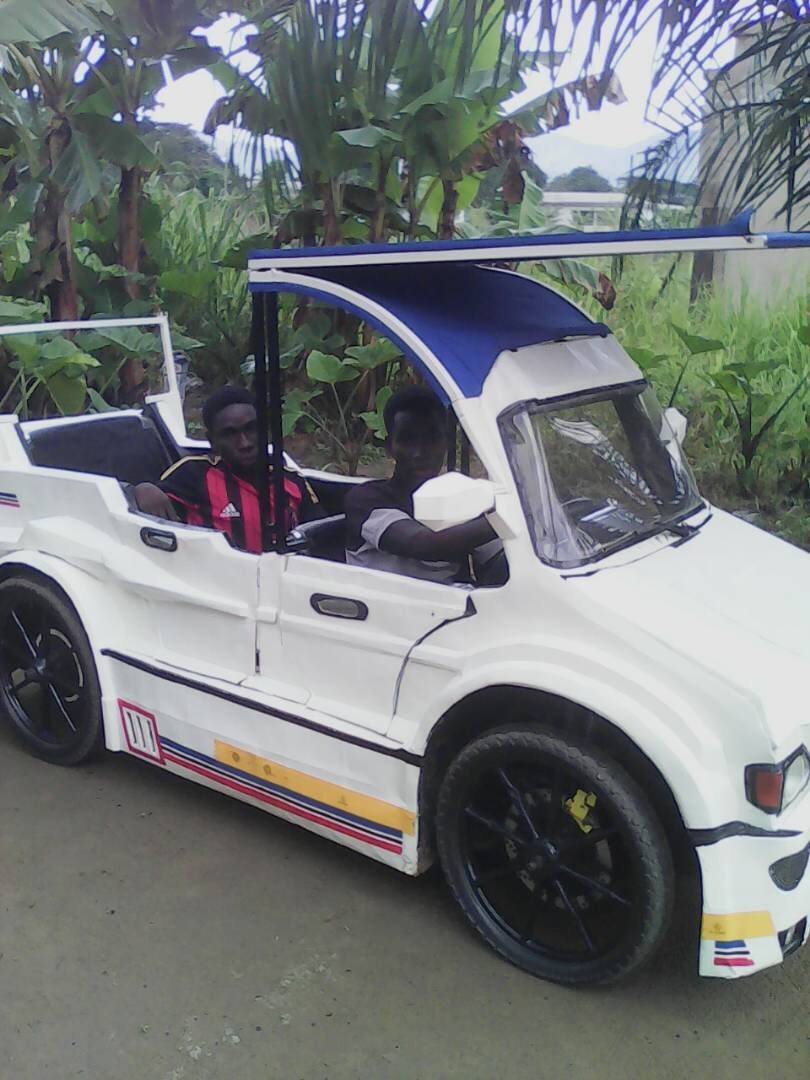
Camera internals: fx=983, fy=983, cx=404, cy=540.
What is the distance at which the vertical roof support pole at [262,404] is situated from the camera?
3.14m

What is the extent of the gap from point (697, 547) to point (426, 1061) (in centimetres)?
163

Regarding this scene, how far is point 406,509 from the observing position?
331cm

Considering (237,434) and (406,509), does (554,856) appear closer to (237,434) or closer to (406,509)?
(406,509)

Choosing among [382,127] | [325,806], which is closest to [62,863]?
[325,806]

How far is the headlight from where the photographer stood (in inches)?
91.4

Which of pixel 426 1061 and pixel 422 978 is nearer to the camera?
pixel 426 1061

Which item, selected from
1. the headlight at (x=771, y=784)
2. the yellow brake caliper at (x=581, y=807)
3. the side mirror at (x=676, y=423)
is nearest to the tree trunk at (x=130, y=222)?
the side mirror at (x=676, y=423)

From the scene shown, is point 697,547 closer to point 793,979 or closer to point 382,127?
point 793,979

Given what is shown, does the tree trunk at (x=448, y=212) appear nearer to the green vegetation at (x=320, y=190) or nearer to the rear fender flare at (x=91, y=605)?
the green vegetation at (x=320, y=190)

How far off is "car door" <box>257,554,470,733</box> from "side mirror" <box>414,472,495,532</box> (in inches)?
13.7

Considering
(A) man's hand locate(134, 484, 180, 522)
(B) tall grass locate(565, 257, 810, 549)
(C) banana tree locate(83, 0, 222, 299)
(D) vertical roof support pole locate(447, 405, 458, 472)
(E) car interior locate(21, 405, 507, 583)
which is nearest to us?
(D) vertical roof support pole locate(447, 405, 458, 472)

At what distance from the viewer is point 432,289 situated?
319 cm

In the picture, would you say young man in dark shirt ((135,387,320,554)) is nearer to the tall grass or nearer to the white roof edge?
the white roof edge

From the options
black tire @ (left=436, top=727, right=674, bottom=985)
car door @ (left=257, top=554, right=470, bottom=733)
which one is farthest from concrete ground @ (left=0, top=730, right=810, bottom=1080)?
car door @ (left=257, top=554, right=470, bottom=733)
